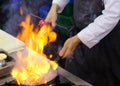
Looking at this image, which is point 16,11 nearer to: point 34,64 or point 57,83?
point 34,64

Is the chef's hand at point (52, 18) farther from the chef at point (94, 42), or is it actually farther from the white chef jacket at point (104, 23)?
the white chef jacket at point (104, 23)

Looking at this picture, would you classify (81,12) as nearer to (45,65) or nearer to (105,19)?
(105,19)

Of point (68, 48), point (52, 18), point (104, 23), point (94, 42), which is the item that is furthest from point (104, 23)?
point (52, 18)

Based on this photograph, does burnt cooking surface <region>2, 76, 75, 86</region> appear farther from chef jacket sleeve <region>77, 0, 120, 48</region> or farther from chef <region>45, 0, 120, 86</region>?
chef jacket sleeve <region>77, 0, 120, 48</region>

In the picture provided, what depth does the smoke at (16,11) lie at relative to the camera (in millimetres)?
3676

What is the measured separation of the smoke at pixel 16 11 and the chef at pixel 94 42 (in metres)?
1.61

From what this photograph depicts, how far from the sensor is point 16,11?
13.0ft

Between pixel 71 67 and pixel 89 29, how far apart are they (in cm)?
63

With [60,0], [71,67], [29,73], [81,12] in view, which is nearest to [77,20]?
[81,12]

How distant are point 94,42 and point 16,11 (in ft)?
8.36

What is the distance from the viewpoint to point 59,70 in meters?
1.55

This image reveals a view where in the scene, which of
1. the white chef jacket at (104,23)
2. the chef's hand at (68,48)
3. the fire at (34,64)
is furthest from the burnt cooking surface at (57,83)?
the white chef jacket at (104,23)

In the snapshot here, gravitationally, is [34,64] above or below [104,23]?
below

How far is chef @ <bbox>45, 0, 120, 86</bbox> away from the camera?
61.7 inches
